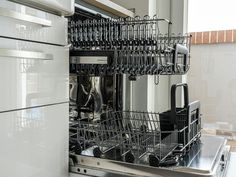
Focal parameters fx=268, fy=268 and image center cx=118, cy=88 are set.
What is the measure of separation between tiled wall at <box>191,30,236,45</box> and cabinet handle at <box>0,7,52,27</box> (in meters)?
1.24

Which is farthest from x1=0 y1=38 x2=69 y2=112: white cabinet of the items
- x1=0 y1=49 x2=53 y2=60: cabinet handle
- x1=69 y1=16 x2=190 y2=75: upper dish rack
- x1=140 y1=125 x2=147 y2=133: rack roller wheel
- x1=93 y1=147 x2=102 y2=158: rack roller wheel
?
x1=140 y1=125 x2=147 y2=133: rack roller wheel

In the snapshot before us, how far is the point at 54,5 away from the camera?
85 cm

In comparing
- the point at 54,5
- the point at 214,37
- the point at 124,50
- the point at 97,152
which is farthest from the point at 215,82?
the point at 54,5

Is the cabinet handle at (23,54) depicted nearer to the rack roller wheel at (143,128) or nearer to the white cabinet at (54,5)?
the white cabinet at (54,5)

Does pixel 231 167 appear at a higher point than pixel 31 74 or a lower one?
lower

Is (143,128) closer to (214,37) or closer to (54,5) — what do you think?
(54,5)

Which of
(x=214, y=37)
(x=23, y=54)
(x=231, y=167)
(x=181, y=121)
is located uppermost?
(x=214, y=37)

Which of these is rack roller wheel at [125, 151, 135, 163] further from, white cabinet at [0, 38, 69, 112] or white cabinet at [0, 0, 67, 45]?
white cabinet at [0, 0, 67, 45]

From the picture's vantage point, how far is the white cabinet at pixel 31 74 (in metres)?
0.72

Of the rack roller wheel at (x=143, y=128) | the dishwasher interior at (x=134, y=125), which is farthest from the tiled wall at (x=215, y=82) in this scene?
the rack roller wheel at (x=143, y=128)

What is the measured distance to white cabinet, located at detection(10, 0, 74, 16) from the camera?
2.62 ft

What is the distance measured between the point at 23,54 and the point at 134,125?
62 cm

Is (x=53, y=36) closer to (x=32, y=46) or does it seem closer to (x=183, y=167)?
(x=32, y=46)

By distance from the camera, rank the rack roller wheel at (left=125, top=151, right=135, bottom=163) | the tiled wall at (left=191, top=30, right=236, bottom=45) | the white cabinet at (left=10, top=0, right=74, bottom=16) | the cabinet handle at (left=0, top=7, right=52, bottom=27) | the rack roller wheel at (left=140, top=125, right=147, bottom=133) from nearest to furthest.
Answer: the cabinet handle at (left=0, top=7, right=52, bottom=27)
the white cabinet at (left=10, top=0, right=74, bottom=16)
the rack roller wheel at (left=125, top=151, right=135, bottom=163)
the rack roller wheel at (left=140, top=125, right=147, bottom=133)
the tiled wall at (left=191, top=30, right=236, bottom=45)
